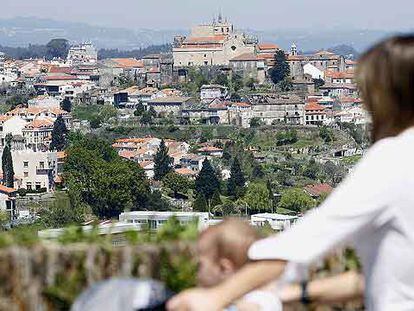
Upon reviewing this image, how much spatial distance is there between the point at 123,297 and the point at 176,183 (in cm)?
3758

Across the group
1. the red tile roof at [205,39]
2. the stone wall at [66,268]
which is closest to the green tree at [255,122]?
the red tile roof at [205,39]

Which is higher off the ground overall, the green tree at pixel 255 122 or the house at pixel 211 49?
the house at pixel 211 49

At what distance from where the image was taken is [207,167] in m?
38.2

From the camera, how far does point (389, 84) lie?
4.27ft

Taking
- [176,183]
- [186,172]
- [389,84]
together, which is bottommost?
[186,172]

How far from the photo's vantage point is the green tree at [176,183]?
3875 centimetres

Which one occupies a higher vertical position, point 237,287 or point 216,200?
point 237,287

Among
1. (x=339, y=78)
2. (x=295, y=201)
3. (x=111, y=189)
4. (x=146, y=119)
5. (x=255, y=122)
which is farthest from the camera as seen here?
(x=339, y=78)

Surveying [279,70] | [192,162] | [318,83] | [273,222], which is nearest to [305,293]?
[273,222]

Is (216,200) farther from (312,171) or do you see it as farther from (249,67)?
(249,67)

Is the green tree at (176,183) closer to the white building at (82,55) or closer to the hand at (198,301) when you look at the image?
the hand at (198,301)

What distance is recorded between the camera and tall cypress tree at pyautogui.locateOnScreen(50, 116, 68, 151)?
50.3m

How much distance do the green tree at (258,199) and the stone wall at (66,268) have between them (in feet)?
106

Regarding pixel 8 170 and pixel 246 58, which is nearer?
pixel 8 170
